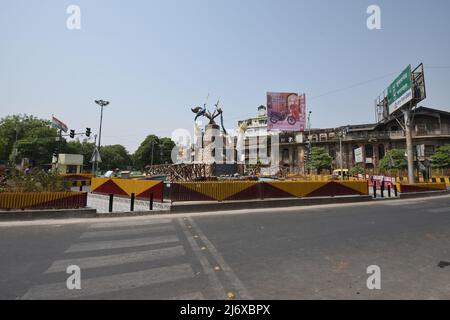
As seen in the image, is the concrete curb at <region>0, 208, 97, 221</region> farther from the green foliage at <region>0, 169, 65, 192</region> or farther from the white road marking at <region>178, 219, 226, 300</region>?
the white road marking at <region>178, 219, 226, 300</region>

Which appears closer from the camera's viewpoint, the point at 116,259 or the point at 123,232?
the point at 116,259

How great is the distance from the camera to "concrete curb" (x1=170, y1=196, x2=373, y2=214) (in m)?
11.1

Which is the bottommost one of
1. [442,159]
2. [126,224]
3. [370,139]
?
[126,224]

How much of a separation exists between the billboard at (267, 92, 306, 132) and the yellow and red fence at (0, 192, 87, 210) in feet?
93.8

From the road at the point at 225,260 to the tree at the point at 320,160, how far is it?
43.6m

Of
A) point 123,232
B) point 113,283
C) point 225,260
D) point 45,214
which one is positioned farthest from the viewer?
point 45,214

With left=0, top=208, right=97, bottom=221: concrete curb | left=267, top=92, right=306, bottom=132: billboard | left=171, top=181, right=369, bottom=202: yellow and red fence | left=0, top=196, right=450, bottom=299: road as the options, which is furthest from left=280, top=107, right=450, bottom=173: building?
left=0, top=208, right=97, bottom=221: concrete curb

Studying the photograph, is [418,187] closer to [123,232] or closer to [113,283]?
[123,232]

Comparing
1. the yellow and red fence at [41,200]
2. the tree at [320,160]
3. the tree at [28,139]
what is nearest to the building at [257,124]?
the tree at [320,160]

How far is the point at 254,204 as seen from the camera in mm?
12500

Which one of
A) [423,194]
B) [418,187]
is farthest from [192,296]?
[423,194]

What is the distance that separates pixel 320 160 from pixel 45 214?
1959 inches

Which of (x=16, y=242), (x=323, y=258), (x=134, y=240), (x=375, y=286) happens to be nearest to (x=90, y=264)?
(x=134, y=240)

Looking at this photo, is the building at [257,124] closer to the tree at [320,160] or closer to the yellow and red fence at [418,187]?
the tree at [320,160]
